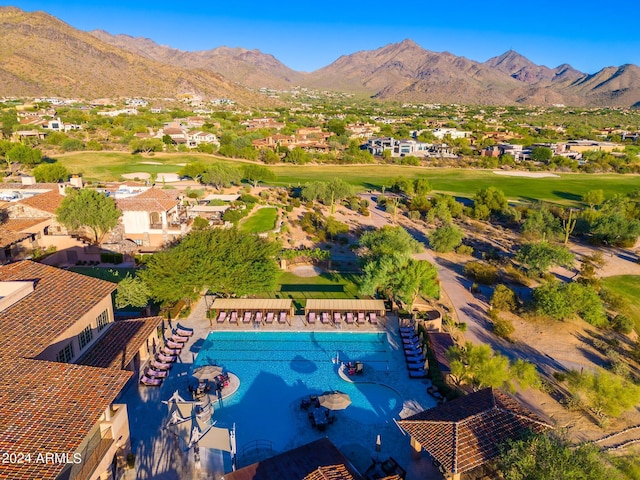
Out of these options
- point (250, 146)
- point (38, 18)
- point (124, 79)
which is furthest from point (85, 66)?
point (250, 146)

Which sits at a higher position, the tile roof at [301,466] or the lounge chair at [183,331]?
the tile roof at [301,466]

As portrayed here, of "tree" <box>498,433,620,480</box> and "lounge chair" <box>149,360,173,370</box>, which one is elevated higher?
"tree" <box>498,433,620,480</box>

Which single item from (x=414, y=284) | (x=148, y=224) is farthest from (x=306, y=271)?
(x=148, y=224)

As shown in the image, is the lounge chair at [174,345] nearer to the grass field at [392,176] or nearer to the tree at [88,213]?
the tree at [88,213]

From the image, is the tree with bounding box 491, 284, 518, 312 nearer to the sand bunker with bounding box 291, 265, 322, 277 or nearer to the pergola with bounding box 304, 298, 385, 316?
the pergola with bounding box 304, 298, 385, 316

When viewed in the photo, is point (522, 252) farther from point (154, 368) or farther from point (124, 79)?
point (124, 79)

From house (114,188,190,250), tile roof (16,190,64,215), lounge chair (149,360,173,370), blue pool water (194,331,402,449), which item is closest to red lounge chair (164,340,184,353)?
blue pool water (194,331,402,449)

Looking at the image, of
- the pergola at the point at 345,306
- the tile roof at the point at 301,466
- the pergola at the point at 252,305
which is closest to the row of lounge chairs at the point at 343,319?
the pergola at the point at 345,306
